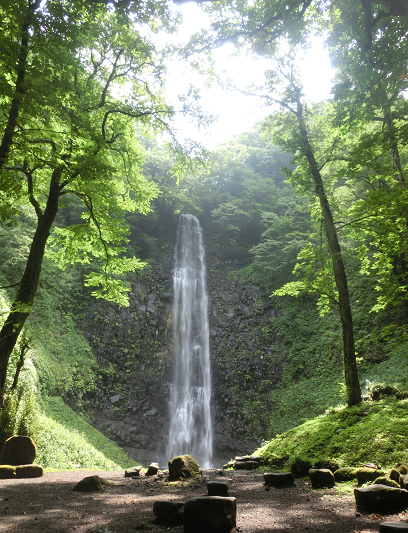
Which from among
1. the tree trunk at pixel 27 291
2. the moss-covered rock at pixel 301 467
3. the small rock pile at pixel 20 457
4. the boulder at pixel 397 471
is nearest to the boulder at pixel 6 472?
the small rock pile at pixel 20 457

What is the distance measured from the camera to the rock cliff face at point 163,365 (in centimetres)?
1398

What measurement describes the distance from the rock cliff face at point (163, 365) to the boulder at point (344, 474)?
1112cm

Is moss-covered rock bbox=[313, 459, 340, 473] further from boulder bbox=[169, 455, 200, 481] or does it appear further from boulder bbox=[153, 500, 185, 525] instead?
boulder bbox=[153, 500, 185, 525]

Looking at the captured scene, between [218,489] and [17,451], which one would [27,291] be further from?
[218,489]

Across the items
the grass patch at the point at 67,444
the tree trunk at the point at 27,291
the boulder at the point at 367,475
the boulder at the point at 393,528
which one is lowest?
the grass patch at the point at 67,444

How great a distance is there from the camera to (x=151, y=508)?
9.77 feet

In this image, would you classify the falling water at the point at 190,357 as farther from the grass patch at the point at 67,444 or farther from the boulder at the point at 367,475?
the boulder at the point at 367,475

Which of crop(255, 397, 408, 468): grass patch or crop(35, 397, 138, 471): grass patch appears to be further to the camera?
crop(35, 397, 138, 471): grass patch

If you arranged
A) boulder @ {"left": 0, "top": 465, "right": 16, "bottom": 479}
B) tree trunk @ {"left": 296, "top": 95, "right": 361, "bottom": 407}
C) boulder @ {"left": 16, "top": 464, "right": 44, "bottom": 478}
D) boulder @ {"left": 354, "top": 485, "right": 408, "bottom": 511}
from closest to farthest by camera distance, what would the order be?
boulder @ {"left": 354, "top": 485, "right": 408, "bottom": 511}, boulder @ {"left": 0, "top": 465, "right": 16, "bottom": 479}, boulder @ {"left": 16, "top": 464, "right": 44, "bottom": 478}, tree trunk @ {"left": 296, "top": 95, "right": 361, "bottom": 407}

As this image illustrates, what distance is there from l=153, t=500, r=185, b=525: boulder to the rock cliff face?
1237 cm

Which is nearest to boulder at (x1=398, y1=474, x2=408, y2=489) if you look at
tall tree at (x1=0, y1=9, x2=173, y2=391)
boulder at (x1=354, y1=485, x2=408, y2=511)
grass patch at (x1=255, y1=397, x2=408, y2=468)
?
boulder at (x1=354, y1=485, x2=408, y2=511)

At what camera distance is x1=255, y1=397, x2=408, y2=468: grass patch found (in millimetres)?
4242

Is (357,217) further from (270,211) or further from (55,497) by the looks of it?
(270,211)

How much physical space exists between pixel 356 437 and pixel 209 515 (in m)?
3.80
